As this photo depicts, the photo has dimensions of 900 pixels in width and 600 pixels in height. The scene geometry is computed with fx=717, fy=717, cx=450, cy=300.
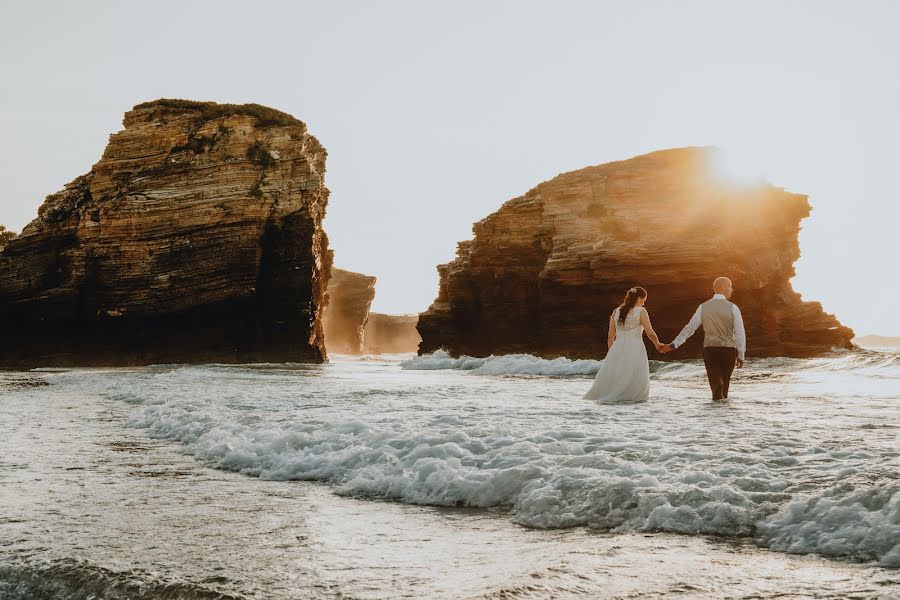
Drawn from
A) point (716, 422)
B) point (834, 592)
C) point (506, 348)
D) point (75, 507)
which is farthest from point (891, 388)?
point (506, 348)

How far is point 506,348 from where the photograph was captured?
3822 cm

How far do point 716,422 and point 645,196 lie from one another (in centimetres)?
2697

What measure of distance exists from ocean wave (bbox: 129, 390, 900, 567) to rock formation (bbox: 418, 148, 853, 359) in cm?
2506

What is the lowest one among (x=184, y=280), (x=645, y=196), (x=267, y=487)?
(x=267, y=487)

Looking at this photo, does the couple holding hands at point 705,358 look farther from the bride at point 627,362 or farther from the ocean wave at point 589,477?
the ocean wave at point 589,477

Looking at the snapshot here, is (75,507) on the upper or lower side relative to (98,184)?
lower

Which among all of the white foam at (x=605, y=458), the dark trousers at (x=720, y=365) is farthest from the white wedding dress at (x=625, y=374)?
the dark trousers at (x=720, y=365)

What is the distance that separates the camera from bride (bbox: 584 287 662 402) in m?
10.5

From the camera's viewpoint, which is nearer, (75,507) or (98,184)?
(75,507)

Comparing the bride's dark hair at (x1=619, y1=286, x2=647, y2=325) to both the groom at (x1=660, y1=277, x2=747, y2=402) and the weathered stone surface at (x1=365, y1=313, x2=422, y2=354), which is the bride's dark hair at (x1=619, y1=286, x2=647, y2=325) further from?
the weathered stone surface at (x1=365, y1=313, x2=422, y2=354)

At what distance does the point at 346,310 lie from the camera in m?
85.8

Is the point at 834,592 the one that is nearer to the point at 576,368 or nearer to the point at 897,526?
the point at 897,526

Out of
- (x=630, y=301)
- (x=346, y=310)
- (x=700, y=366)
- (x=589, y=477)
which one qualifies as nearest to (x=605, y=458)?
(x=589, y=477)

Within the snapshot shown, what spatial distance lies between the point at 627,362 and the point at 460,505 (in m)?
6.53
